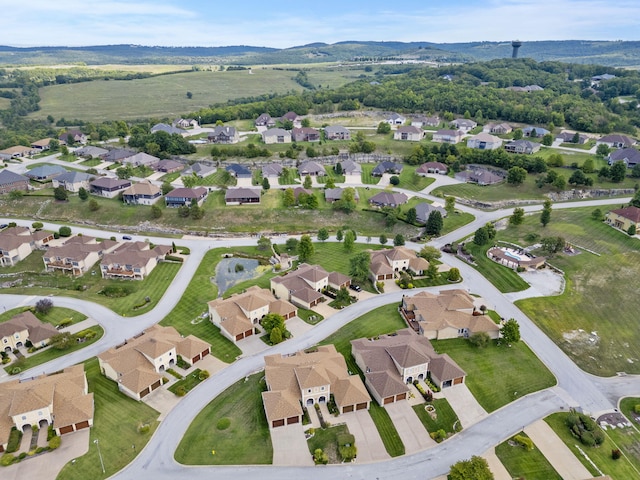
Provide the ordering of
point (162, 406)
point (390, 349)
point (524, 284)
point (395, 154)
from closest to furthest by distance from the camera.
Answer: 1. point (162, 406)
2. point (390, 349)
3. point (524, 284)
4. point (395, 154)

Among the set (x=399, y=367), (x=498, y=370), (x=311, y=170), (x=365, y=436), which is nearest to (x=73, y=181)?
(x=311, y=170)

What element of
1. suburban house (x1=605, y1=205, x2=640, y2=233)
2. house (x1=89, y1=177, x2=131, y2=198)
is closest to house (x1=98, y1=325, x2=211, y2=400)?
house (x1=89, y1=177, x2=131, y2=198)

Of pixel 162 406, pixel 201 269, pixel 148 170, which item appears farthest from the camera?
pixel 148 170

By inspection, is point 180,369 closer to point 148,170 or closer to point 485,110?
point 148,170

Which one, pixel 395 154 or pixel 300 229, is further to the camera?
pixel 395 154

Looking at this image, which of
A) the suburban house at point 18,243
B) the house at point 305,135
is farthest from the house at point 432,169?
the suburban house at point 18,243

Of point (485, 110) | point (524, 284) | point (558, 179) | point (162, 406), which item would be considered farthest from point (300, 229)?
point (485, 110)
